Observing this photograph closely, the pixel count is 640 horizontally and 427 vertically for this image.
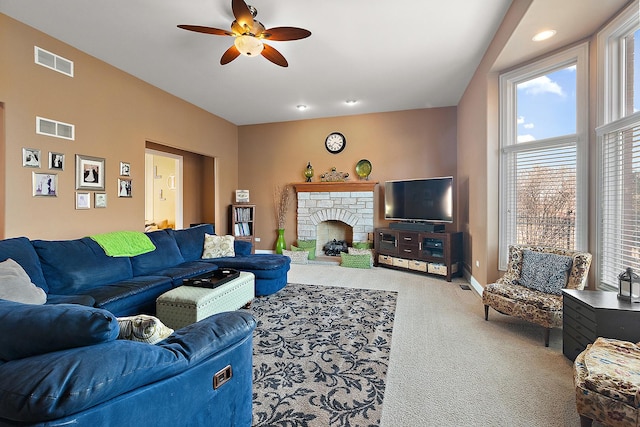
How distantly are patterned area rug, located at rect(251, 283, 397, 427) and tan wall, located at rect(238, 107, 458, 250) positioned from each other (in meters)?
3.02

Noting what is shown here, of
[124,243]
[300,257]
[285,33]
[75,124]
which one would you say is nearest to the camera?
[285,33]

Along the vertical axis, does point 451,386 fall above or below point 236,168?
below

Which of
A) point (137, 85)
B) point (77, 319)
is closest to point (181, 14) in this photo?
point (137, 85)

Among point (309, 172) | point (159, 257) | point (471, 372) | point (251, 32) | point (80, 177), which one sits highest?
point (251, 32)

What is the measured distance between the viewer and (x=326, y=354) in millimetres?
2391

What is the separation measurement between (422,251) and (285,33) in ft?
12.6

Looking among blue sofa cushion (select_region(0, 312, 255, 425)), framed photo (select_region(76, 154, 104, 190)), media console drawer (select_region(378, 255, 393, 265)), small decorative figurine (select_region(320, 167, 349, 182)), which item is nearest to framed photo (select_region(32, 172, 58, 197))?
framed photo (select_region(76, 154, 104, 190))

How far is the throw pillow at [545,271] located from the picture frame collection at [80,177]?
5070 mm

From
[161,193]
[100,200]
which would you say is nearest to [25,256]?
[100,200]

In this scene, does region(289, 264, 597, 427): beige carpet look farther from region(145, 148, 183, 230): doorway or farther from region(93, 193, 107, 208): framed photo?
region(145, 148, 183, 230): doorway

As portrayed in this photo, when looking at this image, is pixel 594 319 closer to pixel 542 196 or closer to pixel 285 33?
pixel 542 196

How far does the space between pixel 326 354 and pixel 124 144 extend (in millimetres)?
3963

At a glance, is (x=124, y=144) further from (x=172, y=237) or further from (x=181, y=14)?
(x=181, y=14)

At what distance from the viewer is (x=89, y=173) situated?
12.2ft
